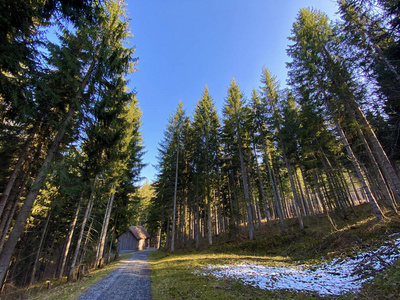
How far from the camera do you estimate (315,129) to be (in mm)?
14492

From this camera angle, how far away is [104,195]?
533 inches

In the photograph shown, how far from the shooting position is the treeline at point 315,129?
377 inches

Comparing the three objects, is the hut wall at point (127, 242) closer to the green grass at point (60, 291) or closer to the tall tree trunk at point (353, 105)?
the green grass at point (60, 291)


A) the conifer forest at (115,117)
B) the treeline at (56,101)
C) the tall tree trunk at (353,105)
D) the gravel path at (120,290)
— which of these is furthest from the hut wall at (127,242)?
the tall tree trunk at (353,105)

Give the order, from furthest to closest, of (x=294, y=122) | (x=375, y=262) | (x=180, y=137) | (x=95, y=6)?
(x=180, y=137)
(x=294, y=122)
(x=95, y=6)
(x=375, y=262)

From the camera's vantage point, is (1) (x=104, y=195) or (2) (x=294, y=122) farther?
(2) (x=294, y=122)

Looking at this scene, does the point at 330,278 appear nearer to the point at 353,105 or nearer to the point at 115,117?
the point at 353,105

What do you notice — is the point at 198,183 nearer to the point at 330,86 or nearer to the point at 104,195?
the point at 104,195

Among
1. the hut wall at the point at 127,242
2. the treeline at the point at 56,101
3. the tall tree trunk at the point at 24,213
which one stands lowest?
the hut wall at the point at 127,242

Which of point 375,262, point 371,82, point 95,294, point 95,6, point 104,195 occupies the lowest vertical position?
point 95,294

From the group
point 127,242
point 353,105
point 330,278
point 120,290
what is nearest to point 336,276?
point 330,278

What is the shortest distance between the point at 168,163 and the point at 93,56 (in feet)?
50.1

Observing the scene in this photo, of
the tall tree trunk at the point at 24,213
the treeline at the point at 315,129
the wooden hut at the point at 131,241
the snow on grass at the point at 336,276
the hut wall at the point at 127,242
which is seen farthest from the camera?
the hut wall at the point at 127,242

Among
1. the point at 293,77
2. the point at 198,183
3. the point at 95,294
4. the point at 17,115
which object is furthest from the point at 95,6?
the point at 198,183
